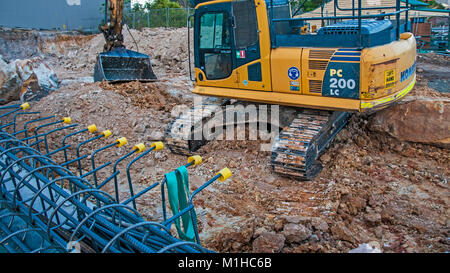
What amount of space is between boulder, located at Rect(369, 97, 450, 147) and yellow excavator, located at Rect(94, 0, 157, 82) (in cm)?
605

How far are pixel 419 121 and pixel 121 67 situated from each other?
718cm

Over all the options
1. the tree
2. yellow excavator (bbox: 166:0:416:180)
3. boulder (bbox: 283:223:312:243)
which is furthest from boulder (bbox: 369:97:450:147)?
the tree

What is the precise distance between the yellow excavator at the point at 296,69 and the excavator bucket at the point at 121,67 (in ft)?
12.9

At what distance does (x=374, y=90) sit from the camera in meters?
4.99

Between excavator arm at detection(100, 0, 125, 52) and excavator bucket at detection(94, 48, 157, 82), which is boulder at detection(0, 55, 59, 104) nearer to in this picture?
excavator bucket at detection(94, 48, 157, 82)

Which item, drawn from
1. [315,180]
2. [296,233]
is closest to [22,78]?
[315,180]

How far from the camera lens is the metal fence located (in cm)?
1955

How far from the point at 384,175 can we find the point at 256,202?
6.38 feet

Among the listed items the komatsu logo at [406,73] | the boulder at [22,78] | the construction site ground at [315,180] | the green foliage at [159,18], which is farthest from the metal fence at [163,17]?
the komatsu logo at [406,73]

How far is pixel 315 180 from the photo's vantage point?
5207 mm

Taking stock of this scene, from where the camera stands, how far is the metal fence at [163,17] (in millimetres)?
19547

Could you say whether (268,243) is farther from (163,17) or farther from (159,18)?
(159,18)
